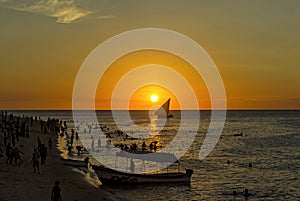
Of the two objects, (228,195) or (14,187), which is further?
(228,195)

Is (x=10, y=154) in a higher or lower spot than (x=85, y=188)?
higher

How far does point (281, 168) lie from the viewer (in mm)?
49469

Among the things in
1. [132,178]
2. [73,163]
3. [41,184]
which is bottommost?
[132,178]

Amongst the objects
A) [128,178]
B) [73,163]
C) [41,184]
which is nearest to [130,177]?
[128,178]

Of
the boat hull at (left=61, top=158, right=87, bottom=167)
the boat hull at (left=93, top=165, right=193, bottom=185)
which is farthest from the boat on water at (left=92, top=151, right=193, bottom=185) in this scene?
the boat hull at (left=61, top=158, right=87, bottom=167)

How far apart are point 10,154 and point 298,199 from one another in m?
23.8

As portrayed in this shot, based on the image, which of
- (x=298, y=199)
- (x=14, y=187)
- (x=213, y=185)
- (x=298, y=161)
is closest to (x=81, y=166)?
(x=213, y=185)

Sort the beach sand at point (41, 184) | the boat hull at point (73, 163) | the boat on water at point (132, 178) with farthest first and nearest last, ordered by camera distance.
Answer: the boat hull at point (73, 163) < the boat on water at point (132, 178) < the beach sand at point (41, 184)

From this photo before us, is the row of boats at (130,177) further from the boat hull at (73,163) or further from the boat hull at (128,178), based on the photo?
the boat hull at (73,163)

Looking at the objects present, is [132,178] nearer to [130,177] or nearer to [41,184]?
[130,177]

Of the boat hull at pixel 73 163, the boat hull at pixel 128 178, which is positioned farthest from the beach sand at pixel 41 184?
the boat hull at pixel 73 163

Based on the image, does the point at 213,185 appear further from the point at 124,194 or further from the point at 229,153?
the point at 229,153

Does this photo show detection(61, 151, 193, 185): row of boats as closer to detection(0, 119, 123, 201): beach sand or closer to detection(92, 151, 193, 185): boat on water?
detection(92, 151, 193, 185): boat on water

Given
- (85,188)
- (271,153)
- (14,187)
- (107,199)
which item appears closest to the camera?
(14,187)
